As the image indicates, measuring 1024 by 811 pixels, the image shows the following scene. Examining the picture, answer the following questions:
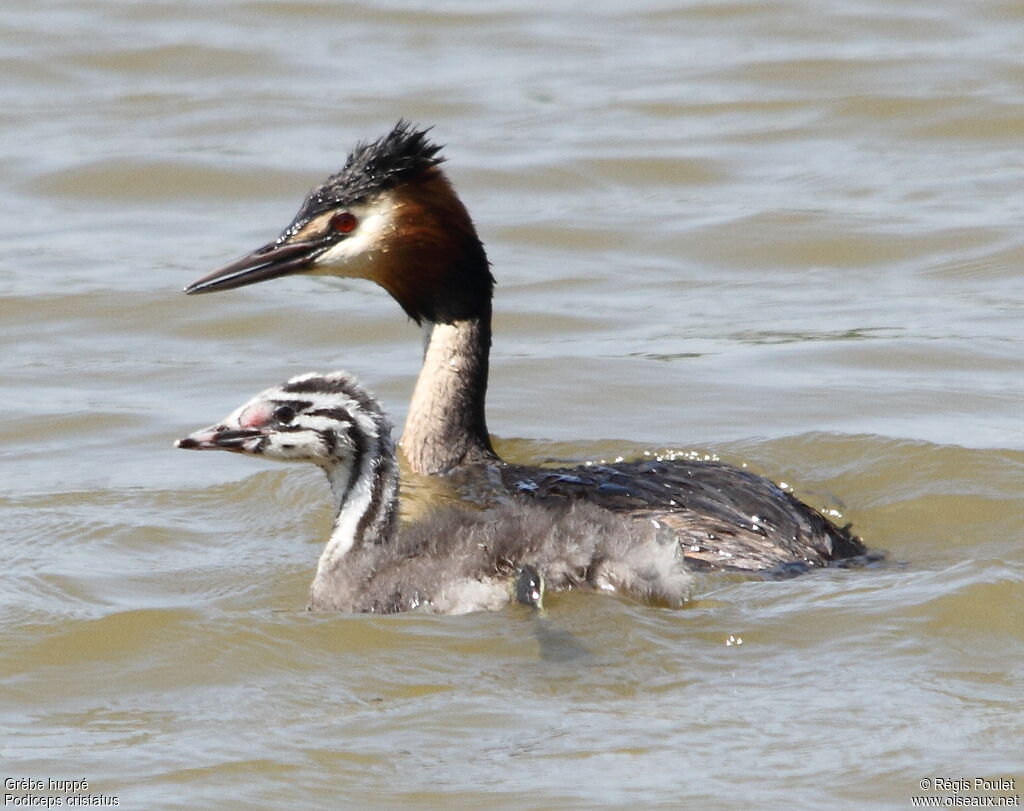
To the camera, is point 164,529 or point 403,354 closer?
point 164,529

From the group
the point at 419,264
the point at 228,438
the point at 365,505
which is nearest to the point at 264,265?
the point at 419,264

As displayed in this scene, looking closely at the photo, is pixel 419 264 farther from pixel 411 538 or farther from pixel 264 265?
pixel 411 538

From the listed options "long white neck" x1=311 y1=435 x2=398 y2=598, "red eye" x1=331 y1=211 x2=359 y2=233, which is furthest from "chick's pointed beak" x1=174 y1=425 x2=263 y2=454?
"red eye" x1=331 y1=211 x2=359 y2=233

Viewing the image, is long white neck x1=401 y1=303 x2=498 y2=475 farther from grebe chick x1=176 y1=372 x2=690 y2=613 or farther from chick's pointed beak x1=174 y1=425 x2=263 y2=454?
chick's pointed beak x1=174 y1=425 x2=263 y2=454

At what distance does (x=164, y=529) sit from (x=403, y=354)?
292 centimetres

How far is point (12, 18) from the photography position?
1725 cm

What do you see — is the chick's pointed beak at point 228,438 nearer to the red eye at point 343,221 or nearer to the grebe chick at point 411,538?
the grebe chick at point 411,538

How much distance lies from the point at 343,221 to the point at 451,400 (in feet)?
2.83

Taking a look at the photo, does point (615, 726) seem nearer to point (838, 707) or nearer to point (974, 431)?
point (838, 707)

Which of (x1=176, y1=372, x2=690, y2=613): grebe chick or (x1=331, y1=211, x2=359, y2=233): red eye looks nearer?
(x1=176, y1=372, x2=690, y2=613): grebe chick

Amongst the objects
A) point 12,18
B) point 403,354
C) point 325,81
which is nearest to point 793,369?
point 403,354

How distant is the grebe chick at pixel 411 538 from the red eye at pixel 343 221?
150 cm

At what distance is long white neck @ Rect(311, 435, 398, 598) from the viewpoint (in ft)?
21.7

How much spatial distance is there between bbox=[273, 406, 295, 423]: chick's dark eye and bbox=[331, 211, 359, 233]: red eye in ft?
5.67
